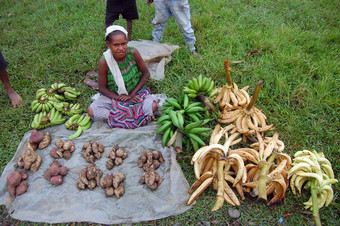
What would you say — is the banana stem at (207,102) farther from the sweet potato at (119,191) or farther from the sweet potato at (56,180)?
the sweet potato at (56,180)

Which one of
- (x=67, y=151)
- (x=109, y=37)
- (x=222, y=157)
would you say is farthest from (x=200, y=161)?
(x=109, y=37)

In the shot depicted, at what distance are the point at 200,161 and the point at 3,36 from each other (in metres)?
6.02

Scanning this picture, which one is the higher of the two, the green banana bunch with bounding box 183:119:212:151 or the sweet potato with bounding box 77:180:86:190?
the green banana bunch with bounding box 183:119:212:151

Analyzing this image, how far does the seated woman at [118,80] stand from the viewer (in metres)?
3.19

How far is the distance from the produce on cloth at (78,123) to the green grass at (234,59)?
19.5 inches

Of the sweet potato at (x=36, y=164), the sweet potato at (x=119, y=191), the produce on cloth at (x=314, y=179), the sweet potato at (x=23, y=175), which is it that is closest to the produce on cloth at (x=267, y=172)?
the produce on cloth at (x=314, y=179)

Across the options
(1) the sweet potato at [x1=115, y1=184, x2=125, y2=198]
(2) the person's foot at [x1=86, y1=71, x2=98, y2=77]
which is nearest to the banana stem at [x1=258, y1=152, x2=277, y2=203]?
(1) the sweet potato at [x1=115, y1=184, x2=125, y2=198]

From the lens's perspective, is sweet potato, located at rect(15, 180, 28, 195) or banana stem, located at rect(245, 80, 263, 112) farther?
sweet potato, located at rect(15, 180, 28, 195)

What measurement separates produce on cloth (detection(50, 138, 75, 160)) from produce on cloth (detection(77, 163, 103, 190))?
0.41 m

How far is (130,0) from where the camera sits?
443 cm

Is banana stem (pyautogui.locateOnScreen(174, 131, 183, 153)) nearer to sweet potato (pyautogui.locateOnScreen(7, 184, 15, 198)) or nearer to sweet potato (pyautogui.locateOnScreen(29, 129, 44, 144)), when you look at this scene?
sweet potato (pyautogui.locateOnScreen(29, 129, 44, 144))

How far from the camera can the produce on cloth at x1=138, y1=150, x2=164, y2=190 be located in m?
2.64

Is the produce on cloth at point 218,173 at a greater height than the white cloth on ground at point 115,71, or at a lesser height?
lesser

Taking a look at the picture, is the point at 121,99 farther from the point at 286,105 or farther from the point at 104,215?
the point at 286,105
